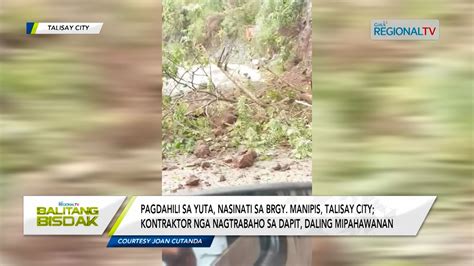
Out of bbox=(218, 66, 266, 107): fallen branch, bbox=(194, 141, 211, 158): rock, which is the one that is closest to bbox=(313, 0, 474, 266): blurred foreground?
bbox=(218, 66, 266, 107): fallen branch

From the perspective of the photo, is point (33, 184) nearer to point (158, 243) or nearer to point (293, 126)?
point (158, 243)

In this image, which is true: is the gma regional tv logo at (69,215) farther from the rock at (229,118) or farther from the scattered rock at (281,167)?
the scattered rock at (281,167)

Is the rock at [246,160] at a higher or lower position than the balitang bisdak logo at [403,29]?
lower

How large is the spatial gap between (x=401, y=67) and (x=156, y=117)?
954 millimetres

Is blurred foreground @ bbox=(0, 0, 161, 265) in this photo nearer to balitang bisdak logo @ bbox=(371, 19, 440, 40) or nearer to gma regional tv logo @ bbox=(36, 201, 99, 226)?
gma regional tv logo @ bbox=(36, 201, 99, 226)

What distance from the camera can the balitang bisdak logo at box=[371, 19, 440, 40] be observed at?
2615 mm

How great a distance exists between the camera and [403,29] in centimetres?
262

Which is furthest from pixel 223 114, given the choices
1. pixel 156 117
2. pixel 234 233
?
pixel 234 233

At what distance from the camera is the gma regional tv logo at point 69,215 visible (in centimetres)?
264
